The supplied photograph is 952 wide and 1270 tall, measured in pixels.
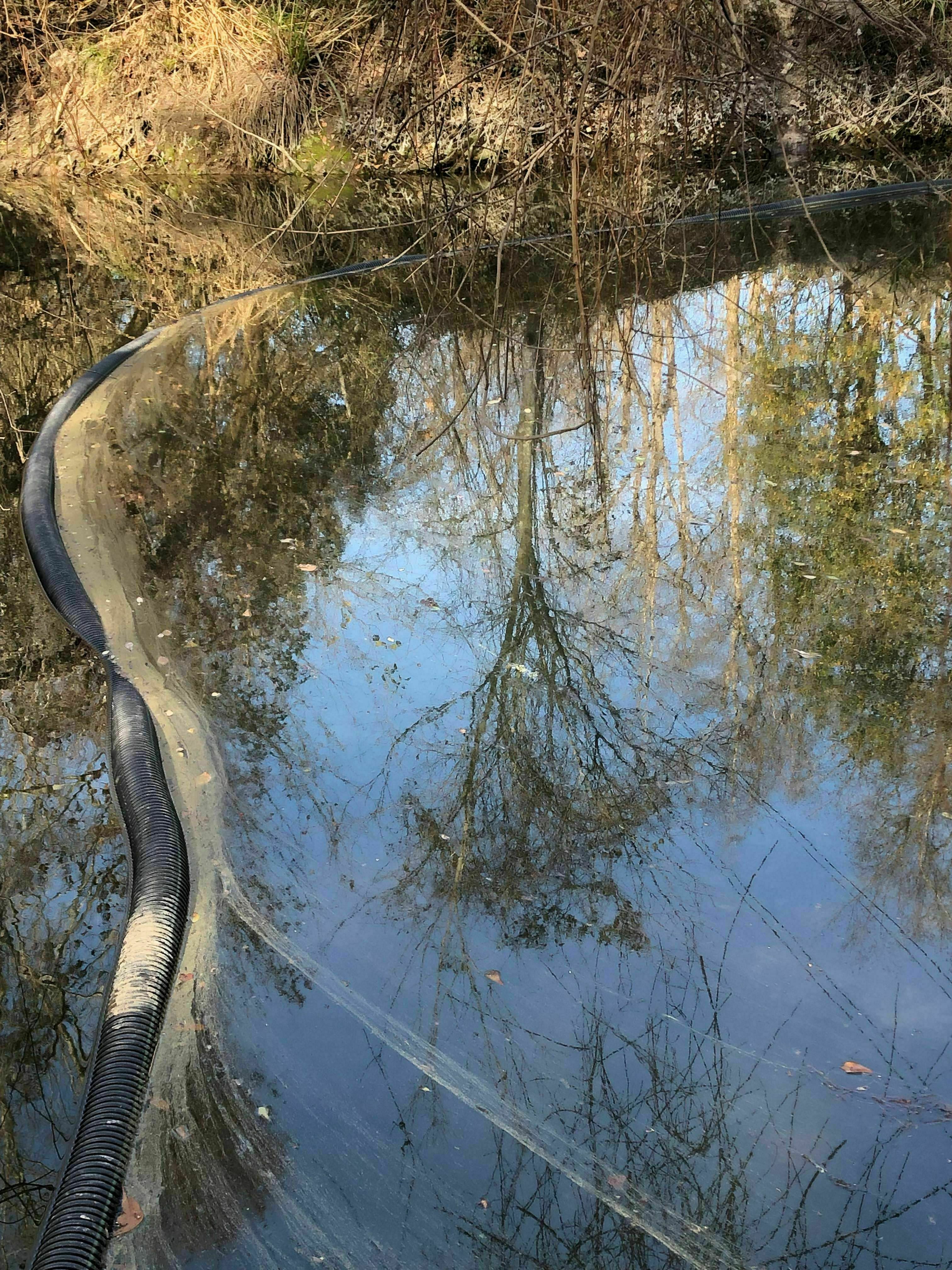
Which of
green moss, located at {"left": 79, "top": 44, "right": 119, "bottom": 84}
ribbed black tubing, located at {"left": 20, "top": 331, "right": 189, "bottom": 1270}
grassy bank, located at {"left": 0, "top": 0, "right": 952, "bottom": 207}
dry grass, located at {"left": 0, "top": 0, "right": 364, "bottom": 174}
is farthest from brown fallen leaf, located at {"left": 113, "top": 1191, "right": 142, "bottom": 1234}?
green moss, located at {"left": 79, "top": 44, "right": 119, "bottom": 84}

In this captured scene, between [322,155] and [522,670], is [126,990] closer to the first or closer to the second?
[522,670]

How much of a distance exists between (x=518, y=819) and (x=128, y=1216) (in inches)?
64.8

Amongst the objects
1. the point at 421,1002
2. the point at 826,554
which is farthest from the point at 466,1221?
the point at 826,554

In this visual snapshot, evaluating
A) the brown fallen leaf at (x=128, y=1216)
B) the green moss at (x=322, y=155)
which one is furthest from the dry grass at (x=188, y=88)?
the brown fallen leaf at (x=128, y=1216)

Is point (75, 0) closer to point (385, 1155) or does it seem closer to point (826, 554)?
point (826, 554)

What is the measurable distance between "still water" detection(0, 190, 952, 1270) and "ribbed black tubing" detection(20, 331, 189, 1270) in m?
0.06

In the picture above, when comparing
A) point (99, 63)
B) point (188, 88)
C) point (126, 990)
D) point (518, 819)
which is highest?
point (99, 63)

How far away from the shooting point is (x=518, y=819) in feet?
11.9

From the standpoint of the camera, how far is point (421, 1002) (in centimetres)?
296

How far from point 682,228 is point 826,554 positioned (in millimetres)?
6844

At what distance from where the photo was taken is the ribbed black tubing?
2338 mm

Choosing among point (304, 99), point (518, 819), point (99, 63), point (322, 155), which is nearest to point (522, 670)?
point (518, 819)

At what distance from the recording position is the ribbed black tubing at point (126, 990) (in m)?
2.34

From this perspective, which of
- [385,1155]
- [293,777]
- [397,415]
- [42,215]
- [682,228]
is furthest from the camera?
[42,215]
